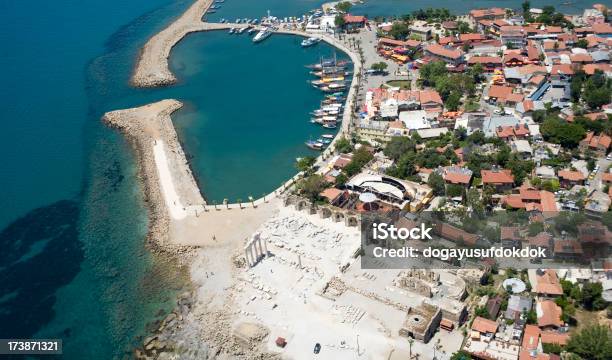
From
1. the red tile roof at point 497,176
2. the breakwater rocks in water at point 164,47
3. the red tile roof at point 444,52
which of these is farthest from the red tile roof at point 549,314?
the breakwater rocks in water at point 164,47

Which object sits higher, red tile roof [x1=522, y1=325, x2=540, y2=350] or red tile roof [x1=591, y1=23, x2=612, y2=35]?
red tile roof [x1=591, y1=23, x2=612, y2=35]

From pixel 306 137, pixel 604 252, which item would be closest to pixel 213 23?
pixel 306 137

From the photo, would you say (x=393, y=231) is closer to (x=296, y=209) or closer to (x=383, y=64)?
(x=296, y=209)

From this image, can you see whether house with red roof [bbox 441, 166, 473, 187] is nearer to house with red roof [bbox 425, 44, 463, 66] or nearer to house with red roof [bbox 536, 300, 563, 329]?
house with red roof [bbox 536, 300, 563, 329]

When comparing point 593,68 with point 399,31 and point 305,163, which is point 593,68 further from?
point 305,163

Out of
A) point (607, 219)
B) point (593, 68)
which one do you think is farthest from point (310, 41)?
point (607, 219)

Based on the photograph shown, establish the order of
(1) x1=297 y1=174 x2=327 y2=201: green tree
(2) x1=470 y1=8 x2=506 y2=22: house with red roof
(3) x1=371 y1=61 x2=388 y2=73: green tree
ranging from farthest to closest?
(2) x1=470 y1=8 x2=506 y2=22: house with red roof → (3) x1=371 y1=61 x2=388 y2=73: green tree → (1) x1=297 y1=174 x2=327 y2=201: green tree

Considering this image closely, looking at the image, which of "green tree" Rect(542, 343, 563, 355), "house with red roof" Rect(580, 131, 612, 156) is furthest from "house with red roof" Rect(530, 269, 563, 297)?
"house with red roof" Rect(580, 131, 612, 156)
